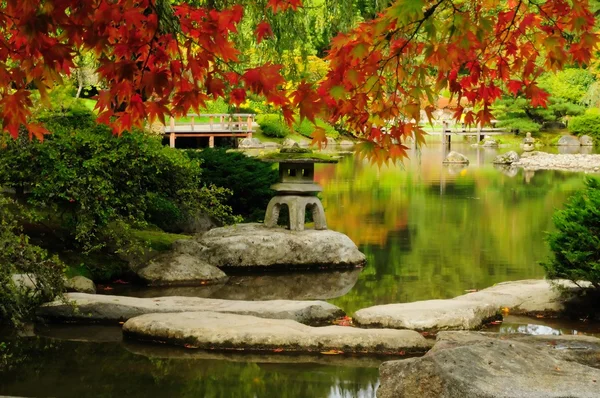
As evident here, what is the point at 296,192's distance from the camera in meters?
12.0

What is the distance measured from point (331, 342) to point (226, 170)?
6.97 metres

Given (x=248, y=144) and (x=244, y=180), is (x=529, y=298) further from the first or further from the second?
(x=248, y=144)

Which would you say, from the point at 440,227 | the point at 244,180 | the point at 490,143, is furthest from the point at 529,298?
the point at 490,143

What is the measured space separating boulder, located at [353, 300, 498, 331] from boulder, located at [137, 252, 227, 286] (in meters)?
2.89

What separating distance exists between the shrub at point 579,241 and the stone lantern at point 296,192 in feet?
13.2

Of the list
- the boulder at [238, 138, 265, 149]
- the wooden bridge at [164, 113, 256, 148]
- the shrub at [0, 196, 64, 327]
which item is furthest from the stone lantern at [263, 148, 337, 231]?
the boulder at [238, 138, 265, 149]

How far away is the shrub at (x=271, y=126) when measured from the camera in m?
37.6

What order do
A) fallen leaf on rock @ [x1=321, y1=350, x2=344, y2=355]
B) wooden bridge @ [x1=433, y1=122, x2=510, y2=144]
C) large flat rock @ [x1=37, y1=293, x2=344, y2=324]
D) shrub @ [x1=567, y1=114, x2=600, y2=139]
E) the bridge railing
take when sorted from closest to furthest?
1. fallen leaf on rock @ [x1=321, y1=350, x2=344, y2=355]
2. large flat rock @ [x1=37, y1=293, x2=344, y2=324]
3. the bridge railing
4. shrub @ [x1=567, y1=114, x2=600, y2=139]
5. wooden bridge @ [x1=433, y1=122, x2=510, y2=144]

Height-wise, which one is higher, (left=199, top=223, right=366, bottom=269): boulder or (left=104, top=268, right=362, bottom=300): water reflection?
(left=199, top=223, right=366, bottom=269): boulder

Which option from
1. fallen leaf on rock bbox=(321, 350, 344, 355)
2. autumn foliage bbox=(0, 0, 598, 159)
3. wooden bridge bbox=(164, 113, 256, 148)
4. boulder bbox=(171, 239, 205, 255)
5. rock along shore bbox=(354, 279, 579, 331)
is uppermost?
autumn foliage bbox=(0, 0, 598, 159)

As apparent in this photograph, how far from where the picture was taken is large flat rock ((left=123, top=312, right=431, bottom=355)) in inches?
277

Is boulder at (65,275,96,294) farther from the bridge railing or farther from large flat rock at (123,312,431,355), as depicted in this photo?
the bridge railing

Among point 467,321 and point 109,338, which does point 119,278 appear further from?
point 467,321

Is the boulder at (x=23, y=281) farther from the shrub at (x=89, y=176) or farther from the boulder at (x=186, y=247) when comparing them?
the boulder at (x=186, y=247)
